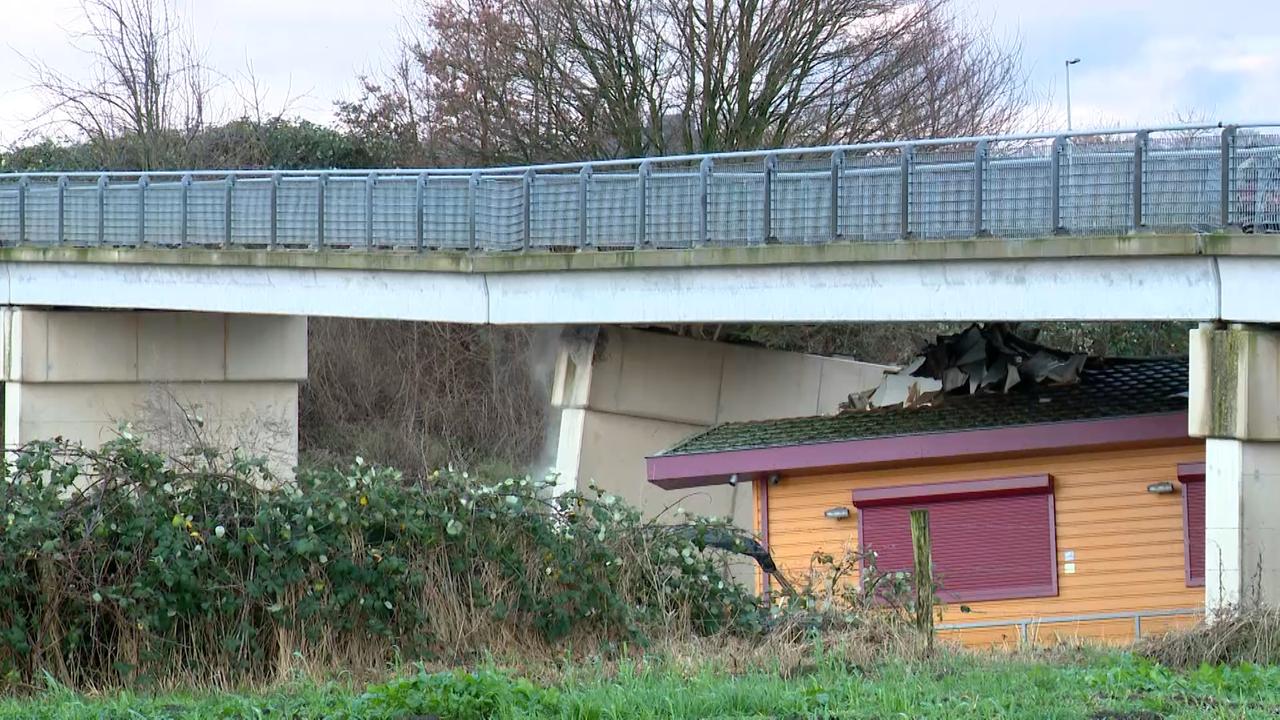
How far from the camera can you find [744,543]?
13.2m

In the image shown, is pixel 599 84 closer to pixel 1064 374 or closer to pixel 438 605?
pixel 1064 374

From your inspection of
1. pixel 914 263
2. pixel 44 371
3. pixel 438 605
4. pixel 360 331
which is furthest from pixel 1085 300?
pixel 360 331

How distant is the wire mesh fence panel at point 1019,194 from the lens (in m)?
18.3

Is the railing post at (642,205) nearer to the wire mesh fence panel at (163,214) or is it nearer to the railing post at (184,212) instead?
the railing post at (184,212)

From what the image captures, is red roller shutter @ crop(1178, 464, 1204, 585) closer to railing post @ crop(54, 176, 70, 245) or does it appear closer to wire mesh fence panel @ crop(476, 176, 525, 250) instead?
wire mesh fence panel @ crop(476, 176, 525, 250)

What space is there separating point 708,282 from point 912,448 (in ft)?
11.9

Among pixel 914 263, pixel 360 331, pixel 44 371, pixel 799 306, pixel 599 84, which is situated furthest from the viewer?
pixel 360 331

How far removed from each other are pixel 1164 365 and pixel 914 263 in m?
5.20

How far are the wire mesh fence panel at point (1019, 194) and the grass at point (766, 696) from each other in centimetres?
949

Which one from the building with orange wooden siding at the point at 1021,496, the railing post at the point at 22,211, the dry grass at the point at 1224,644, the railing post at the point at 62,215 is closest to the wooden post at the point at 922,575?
the dry grass at the point at 1224,644

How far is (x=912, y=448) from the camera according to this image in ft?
66.6

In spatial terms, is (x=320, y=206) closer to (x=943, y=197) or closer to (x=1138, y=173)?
(x=943, y=197)

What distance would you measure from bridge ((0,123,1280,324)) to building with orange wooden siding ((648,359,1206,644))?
69.2 inches

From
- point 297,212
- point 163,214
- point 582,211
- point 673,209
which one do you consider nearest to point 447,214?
point 582,211
